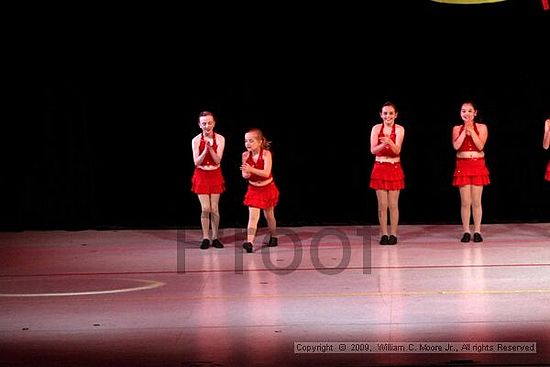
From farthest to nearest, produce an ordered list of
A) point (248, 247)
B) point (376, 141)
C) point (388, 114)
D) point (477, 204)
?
1. point (477, 204)
2. point (376, 141)
3. point (388, 114)
4. point (248, 247)

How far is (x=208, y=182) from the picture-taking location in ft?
36.3

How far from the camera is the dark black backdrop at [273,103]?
12125mm

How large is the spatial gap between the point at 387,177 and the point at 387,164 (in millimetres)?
128

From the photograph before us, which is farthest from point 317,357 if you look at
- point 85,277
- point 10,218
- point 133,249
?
point 10,218

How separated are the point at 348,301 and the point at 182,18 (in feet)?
16.3

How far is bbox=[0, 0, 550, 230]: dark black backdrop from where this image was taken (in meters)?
12.1

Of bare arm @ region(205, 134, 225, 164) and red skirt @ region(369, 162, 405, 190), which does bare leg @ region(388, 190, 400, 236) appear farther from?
bare arm @ region(205, 134, 225, 164)

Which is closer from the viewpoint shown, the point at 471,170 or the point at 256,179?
the point at 256,179

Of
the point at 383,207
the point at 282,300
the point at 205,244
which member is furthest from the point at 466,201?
the point at 282,300

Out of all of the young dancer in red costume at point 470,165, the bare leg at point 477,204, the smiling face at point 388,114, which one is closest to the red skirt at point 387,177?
the smiling face at point 388,114

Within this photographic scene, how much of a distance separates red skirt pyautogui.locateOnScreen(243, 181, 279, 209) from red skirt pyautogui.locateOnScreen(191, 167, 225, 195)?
36cm

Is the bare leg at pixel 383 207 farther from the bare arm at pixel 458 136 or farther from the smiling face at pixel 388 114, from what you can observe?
the bare arm at pixel 458 136

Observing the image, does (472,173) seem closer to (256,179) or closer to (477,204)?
(477,204)

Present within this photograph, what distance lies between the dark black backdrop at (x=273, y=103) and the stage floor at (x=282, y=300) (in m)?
0.65
